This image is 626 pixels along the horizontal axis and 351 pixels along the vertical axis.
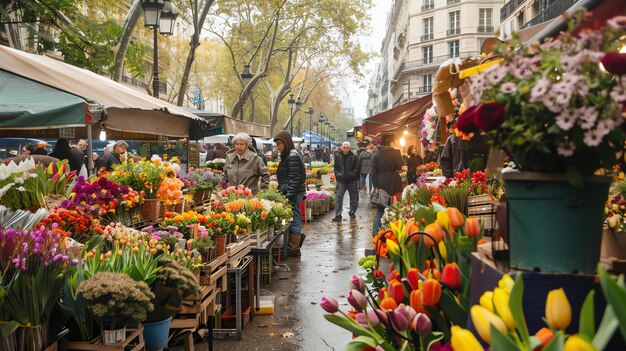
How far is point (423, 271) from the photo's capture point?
2707mm

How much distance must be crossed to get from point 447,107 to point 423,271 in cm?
187

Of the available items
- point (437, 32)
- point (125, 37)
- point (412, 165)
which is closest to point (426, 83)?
point (437, 32)

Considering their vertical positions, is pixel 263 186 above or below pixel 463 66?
below

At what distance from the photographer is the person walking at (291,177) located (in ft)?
33.3

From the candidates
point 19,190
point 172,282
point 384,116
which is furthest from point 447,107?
point 384,116

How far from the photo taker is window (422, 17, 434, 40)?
65562mm

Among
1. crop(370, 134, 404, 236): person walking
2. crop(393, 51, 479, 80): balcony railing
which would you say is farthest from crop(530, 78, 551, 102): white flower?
crop(393, 51, 479, 80): balcony railing

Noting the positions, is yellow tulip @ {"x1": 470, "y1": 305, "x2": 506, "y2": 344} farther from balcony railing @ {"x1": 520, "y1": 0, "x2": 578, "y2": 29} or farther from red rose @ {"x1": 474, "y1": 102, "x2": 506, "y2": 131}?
balcony railing @ {"x1": 520, "y1": 0, "x2": 578, "y2": 29}

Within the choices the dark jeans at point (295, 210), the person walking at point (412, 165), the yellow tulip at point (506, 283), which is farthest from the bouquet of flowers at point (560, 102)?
the person walking at point (412, 165)

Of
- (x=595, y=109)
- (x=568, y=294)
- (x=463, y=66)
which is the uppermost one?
(x=463, y=66)

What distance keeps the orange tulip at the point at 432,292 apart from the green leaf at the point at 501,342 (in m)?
0.72

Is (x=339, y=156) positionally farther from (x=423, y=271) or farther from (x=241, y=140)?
(x=423, y=271)

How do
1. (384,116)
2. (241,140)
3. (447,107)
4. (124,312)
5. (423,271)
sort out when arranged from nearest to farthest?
(423,271) → (124,312) → (447,107) → (241,140) → (384,116)

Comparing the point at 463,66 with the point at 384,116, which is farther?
the point at 384,116
